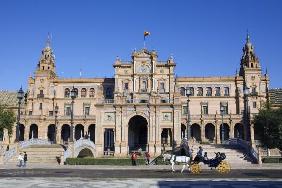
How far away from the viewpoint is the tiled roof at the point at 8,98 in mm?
99850

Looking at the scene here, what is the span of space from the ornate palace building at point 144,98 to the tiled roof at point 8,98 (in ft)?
17.6

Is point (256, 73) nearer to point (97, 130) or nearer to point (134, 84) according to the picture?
point (134, 84)

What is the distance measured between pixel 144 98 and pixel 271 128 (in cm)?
3467

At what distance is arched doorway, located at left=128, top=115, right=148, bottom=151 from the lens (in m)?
71.4

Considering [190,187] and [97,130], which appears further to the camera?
[97,130]

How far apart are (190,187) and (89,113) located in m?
76.4

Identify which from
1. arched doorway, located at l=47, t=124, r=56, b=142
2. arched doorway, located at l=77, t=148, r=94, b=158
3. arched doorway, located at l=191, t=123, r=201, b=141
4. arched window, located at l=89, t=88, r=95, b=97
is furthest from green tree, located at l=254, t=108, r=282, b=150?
arched doorway, located at l=47, t=124, r=56, b=142

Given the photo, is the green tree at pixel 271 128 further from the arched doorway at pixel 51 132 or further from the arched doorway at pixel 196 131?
the arched doorway at pixel 51 132

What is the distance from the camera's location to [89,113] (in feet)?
308

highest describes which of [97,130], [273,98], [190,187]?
[273,98]

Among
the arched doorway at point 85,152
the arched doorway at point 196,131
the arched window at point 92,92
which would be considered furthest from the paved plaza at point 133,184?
the arched window at point 92,92

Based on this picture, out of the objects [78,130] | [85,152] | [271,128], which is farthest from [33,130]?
[271,128]

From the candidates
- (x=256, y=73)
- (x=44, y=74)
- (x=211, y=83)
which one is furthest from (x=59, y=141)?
(x=256, y=73)

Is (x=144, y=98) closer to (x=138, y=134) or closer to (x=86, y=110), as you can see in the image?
(x=138, y=134)
